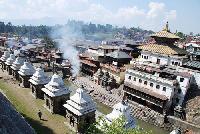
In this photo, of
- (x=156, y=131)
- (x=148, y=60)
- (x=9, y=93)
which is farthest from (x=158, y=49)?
(x=9, y=93)

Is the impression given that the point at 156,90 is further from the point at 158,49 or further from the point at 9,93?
the point at 9,93

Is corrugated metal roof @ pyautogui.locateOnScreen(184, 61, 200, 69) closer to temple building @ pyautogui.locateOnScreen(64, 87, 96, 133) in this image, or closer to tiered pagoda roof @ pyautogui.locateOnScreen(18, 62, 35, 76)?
temple building @ pyautogui.locateOnScreen(64, 87, 96, 133)

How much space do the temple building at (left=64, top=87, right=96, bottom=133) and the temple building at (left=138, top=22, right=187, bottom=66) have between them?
29.6 metres

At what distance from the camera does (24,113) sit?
3516 centimetres

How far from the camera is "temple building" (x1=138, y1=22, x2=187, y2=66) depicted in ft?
183

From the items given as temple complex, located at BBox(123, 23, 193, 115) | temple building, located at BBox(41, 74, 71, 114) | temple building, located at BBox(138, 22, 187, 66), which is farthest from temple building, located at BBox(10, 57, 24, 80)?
temple building, located at BBox(138, 22, 187, 66)

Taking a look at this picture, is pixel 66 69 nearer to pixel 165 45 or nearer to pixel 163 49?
pixel 163 49

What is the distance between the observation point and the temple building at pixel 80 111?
31500mm

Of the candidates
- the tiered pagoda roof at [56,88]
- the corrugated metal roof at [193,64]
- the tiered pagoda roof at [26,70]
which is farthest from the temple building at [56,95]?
the corrugated metal roof at [193,64]

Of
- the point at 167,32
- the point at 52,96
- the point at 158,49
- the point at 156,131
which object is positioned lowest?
the point at 156,131

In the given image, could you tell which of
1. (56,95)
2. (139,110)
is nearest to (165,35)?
(139,110)

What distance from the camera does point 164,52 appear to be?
5734cm

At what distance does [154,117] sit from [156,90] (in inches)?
216

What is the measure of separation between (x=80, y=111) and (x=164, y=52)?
32707 millimetres
